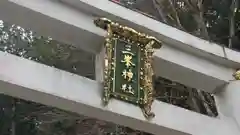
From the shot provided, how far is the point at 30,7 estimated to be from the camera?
178 centimetres

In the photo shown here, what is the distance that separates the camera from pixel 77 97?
1761 millimetres

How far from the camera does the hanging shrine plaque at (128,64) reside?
1852 millimetres

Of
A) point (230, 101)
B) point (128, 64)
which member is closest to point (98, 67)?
point (128, 64)

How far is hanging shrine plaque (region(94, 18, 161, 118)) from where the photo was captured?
1.85m

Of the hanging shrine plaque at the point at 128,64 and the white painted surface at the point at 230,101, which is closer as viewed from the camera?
the hanging shrine plaque at the point at 128,64

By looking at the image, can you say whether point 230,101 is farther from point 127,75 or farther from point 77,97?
point 77,97

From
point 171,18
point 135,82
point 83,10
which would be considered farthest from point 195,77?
point 171,18

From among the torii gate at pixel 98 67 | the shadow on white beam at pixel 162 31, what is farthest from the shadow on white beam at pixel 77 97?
the shadow on white beam at pixel 162 31

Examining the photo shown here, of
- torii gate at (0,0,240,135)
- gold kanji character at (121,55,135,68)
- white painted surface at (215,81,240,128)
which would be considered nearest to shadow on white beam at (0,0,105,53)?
torii gate at (0,0,240,135)

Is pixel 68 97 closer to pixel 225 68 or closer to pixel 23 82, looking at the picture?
pixel 23 82

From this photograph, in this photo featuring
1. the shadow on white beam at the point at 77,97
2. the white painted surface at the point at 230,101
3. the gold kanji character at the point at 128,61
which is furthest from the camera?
the white painted surface at the point at 230,101

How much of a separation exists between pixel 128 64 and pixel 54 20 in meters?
0.33

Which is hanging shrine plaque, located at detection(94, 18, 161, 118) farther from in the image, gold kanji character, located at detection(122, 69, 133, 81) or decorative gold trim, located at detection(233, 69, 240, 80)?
decorative gold trim, located at detection(233, 69, 240, 80)

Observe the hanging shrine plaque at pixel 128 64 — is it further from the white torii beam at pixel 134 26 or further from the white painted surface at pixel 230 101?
the white painted surface at pixel 230 101
